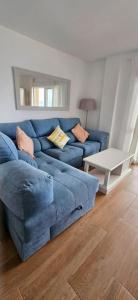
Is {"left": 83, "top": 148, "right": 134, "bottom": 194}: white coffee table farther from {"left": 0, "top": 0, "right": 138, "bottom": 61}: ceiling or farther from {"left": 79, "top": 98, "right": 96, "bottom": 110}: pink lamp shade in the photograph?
{"left": 0, "top": 0, "right": 138, "bottom": 61}: ceiling

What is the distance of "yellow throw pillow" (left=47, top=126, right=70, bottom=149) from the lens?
2735mm

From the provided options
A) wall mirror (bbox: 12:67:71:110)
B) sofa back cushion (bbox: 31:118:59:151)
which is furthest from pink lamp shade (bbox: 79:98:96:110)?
sofa back cushion (bbox: 31:118:59:151)

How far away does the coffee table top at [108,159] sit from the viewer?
212cm

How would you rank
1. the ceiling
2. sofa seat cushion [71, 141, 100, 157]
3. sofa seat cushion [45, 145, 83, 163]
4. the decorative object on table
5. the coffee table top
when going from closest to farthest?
the ceiling → the coffee table top → sofa seat cushion [45, 145, 83, 163] → sofa seat cushion [71, 141, 100, 157] → the decorative object on table

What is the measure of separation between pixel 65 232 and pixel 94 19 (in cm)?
253

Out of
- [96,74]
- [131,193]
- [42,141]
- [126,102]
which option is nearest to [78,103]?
[96,74]

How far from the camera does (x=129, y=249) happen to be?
1.36 metres

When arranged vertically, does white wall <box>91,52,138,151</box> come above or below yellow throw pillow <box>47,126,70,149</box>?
above

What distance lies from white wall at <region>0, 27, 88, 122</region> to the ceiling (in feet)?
0.45

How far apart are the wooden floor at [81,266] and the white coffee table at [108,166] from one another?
1.95 ft

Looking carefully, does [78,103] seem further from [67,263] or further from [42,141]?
[67,263]

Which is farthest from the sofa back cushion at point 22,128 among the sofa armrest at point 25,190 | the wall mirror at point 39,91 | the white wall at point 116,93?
the white wall at point 116,93

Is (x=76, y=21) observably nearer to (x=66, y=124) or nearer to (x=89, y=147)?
(x=66, y=124)

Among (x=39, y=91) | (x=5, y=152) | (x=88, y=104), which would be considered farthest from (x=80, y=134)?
(x=5, y=152)
